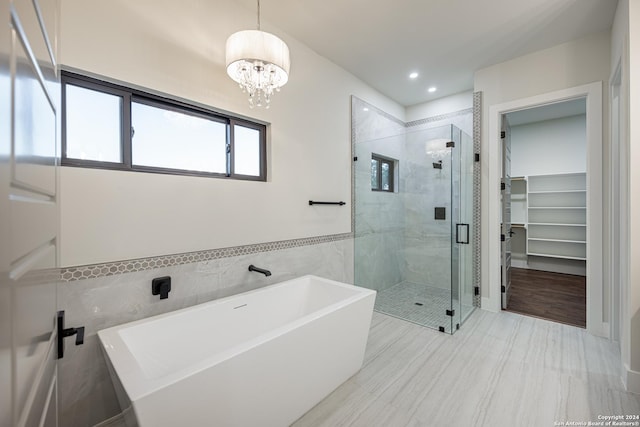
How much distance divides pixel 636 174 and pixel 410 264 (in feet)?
8.09

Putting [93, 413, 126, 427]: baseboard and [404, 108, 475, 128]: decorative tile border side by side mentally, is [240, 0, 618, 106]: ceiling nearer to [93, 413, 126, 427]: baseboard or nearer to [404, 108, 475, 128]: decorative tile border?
[404, 108, 475, 128]: decorative tile border

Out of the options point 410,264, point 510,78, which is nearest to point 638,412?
point 410,264

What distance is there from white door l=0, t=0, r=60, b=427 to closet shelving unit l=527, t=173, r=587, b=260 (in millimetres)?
6605

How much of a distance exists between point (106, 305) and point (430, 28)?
3.41 m

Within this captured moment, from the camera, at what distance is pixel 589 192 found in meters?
2.64

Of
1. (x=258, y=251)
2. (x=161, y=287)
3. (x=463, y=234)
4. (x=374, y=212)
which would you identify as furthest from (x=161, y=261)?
(x=463, y=234)

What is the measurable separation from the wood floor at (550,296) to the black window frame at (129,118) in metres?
3.67

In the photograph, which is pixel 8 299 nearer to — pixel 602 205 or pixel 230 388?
pixel 230 388

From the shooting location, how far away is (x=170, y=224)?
1.83 metres

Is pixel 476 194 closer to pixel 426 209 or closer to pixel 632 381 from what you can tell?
pixel 426 209

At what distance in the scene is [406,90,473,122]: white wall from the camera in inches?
153

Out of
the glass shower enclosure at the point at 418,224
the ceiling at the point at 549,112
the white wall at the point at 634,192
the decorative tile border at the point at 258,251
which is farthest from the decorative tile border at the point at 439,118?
the white wall at the point at 634,192

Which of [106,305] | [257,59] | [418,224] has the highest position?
[257,59]

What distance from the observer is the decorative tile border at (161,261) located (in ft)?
4.89
